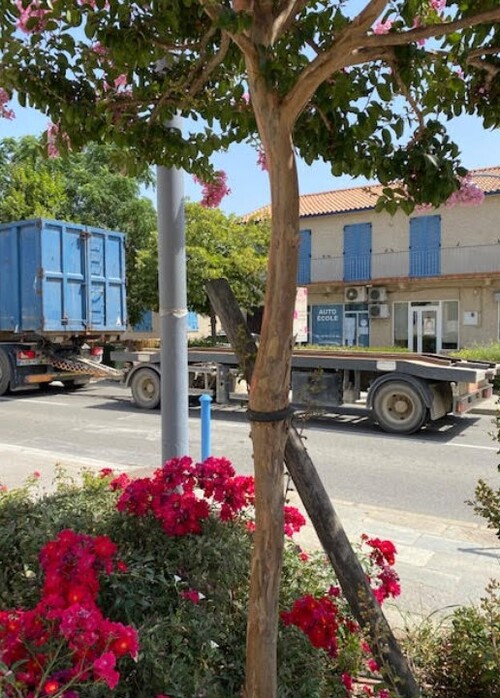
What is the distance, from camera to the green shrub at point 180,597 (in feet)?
6.35

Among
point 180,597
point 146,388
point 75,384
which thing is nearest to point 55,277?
point 146,388

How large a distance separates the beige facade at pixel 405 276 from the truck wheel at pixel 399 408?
12.5m

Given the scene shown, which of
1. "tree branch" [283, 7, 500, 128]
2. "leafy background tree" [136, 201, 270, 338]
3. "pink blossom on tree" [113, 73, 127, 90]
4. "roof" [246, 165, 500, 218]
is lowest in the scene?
"tree branch" [283, 7, 500, 128]

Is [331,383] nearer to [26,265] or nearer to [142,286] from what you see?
[26,265]

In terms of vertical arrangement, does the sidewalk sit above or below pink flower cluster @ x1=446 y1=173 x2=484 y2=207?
below

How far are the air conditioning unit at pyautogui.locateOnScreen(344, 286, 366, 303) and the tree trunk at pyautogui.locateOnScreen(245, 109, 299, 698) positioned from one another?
22.2m

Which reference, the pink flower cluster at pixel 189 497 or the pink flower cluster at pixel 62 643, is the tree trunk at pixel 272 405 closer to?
the pink flower cluster at pixel 62 643

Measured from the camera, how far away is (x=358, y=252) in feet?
77.8

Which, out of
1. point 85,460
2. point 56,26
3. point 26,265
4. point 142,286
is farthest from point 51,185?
point 56,26

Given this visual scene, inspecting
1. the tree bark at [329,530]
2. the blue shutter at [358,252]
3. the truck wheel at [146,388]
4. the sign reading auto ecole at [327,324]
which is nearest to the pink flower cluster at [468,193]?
the tree bark at [329,530]

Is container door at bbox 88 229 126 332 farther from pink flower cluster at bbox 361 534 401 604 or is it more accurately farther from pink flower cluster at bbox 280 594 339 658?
pink flower cluster at bbox 280 594 339 658

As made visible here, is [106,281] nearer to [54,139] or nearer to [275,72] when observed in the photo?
[54,139]

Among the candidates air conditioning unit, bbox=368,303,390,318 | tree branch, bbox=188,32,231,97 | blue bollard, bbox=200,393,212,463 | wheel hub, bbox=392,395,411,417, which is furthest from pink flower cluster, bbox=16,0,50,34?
air conditioning unit, bbox=368,303,390,318

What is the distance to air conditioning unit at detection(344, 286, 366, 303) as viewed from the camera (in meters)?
23.5
